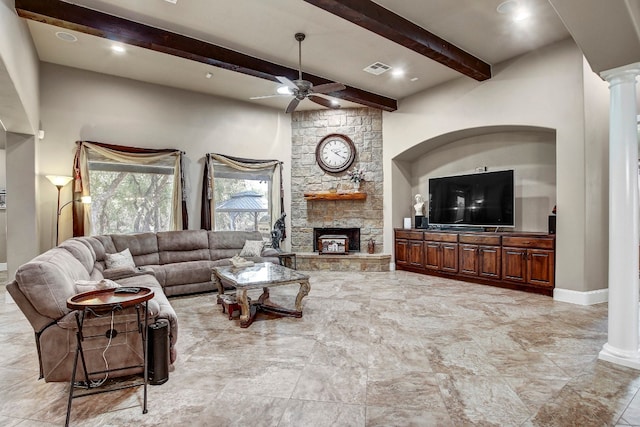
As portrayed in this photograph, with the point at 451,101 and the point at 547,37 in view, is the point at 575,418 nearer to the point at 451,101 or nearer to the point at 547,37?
the point at 547,37

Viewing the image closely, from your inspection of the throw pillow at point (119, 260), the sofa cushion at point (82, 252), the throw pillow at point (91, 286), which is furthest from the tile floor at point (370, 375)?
the throw pillow at point (119, 260)

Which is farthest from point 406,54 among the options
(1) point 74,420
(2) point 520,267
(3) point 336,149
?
(1) point 74,420

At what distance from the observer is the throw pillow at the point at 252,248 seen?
5.68 m

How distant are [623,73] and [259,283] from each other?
3715mm

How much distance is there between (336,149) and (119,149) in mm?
3997

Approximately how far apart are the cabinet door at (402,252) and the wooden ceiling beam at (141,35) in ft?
11.7

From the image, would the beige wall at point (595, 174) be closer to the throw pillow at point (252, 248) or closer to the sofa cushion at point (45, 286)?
the throw pillow at point (252, 248)

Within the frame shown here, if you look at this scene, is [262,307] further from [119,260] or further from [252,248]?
[119,260]

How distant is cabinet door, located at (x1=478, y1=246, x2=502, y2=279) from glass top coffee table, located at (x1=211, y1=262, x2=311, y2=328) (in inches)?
123

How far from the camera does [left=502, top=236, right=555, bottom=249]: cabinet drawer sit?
461cm

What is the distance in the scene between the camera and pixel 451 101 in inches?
231

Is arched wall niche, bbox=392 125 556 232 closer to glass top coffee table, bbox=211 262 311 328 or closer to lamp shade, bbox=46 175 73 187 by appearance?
glass top coffee table, bbox=211 262 311 328

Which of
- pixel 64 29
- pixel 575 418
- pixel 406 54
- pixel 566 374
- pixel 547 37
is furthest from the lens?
pixel 406 54

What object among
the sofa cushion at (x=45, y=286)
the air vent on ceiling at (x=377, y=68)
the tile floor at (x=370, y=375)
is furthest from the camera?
the air vent on ceiling at (x=377, y=68)
